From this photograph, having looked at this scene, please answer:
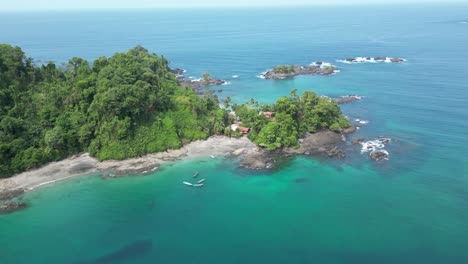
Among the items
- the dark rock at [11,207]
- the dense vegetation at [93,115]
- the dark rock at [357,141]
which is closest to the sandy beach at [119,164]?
the dense vegetation at [93,115]

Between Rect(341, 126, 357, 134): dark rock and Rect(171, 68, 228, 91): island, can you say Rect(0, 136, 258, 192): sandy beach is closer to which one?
Rect(341, 126, 357, 134): dark rock

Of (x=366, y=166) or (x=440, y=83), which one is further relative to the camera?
(x=440, y=83)

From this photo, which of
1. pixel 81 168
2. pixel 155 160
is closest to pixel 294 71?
pixel 155 160

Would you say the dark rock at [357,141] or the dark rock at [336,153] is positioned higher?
the dark rock at [357,141]

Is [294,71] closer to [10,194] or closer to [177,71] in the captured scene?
[177,71]

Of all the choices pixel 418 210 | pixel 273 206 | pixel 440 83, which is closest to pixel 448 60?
pixel 440 83

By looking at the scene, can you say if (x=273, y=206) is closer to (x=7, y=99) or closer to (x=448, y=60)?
(x=7, y=99)

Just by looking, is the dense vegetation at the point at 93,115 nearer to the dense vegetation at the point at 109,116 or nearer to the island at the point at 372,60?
the dense vegetation at the point at 109,116
